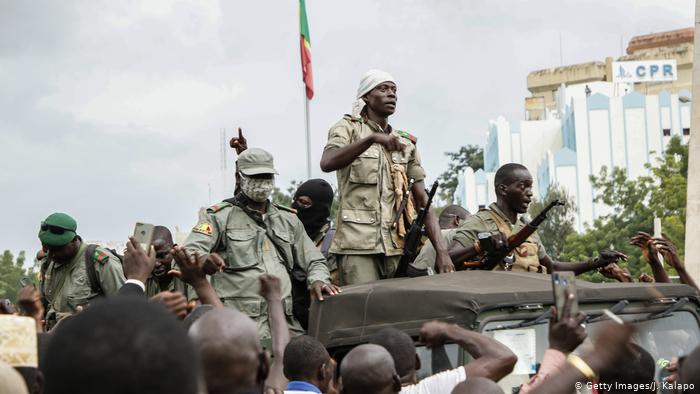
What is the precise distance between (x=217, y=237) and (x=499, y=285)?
5.65 feet

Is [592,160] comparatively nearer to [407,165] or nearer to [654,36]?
[654,36]

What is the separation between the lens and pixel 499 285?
6160 mm

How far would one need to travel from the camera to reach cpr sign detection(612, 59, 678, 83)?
76.2 m

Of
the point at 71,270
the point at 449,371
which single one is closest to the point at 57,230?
the point at 71,270

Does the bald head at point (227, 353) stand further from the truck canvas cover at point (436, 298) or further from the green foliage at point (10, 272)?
the green foliage at point (10, 272)

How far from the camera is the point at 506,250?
293 inches

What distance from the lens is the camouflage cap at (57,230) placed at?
7.27m

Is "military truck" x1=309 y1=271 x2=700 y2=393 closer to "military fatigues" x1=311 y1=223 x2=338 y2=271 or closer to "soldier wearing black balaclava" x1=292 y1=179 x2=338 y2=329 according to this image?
"military fatigues" x1=311 y1=223 x2=338 y2=271

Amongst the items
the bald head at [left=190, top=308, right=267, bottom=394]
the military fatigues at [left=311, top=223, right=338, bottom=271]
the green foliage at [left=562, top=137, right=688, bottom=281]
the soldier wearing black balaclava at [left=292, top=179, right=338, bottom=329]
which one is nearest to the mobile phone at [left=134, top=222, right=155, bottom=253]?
the bald head at [left=190, top=308, right=267, bottom=394]

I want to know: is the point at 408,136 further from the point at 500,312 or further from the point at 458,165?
the point at 458,165

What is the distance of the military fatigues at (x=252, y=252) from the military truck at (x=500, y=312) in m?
0.32

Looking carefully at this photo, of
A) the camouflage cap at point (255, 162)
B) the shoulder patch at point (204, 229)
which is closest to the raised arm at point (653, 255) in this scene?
the camouflage cap at point (255, 162)

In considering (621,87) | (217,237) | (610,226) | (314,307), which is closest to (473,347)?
(314,307)

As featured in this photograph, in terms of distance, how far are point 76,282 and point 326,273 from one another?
164cm
